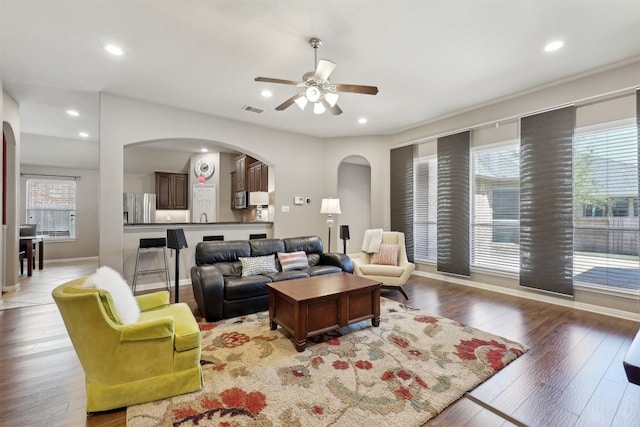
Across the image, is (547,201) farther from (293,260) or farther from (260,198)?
(260,198)

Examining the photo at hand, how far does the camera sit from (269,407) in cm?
181

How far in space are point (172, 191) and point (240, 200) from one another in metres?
2.18

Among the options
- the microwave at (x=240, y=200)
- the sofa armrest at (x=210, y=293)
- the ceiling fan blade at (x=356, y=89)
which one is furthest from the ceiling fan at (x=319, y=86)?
the microwave at (x=240, y=200)

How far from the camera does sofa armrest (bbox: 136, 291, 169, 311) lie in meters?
2.46

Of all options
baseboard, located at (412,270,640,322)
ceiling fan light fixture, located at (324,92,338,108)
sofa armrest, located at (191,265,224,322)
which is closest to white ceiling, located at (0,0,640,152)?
ceiling fan light fixture, located at (324,92,338,108)

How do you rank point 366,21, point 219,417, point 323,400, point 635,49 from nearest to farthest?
point 219,417, point 323,400, point 366,21, point 635,49

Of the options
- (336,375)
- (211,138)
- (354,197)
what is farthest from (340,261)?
(354,197)

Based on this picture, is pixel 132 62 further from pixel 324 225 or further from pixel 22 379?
pixel 324 225

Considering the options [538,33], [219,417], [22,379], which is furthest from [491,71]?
[22,379]

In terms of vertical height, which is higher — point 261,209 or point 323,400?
point 261,209

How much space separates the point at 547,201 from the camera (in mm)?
3844

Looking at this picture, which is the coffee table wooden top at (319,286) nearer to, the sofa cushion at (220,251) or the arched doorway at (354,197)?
the sofa cushion at (220,251)

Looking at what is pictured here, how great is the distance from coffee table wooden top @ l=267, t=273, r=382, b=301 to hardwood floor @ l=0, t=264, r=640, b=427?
1212mm

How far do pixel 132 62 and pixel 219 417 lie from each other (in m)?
3.73
